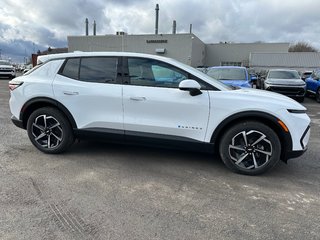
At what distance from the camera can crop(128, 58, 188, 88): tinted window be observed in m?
4.11

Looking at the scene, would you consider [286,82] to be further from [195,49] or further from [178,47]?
[195,49]

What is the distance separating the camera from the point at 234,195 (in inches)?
135

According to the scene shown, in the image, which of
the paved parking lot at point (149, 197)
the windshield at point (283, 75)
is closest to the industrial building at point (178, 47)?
the windshield at point (283, 75)

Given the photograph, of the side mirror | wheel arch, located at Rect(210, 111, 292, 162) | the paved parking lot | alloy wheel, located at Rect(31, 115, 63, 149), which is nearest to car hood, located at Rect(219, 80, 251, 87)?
the paved parking lot

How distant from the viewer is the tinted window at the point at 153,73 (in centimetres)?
411

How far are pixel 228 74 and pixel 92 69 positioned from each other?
21.3ft

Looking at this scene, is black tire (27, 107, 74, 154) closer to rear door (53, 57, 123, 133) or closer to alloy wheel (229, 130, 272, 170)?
rear door (53, 57, 123, 133)

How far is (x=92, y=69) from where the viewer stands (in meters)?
4.46

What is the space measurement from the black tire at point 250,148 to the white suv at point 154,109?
0.01 metres

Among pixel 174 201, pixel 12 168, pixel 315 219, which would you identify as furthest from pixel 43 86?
pixel 315 219

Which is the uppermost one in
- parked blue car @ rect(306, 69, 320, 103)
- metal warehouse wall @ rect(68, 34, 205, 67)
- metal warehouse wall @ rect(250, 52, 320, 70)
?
metal warehouse wall @ rect(68, 34, 205, 67)

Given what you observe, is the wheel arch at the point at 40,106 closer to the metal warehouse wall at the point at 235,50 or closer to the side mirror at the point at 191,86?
the side mirror at the point at 191,86

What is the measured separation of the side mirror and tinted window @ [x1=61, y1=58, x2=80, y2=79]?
176cm

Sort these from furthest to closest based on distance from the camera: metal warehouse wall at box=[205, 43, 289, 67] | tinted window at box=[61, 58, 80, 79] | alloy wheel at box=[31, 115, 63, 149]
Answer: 1. metal warehouse wall at box=[205, 43, 289, 67]
2. alloy wheel at box=[31, 115, 63, 149]
3. tinted window at box=[61, 58, 80, 79]
